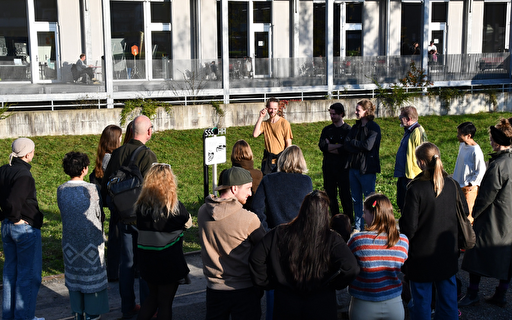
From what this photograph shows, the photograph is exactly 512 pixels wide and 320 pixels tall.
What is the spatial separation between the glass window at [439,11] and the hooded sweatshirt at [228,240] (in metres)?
23.6

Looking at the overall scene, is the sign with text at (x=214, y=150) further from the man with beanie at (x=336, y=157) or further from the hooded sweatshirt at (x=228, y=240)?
the hooded sweatshirt at (x=228, y=240)

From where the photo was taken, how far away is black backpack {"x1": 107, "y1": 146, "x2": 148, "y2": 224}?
5.09 meters

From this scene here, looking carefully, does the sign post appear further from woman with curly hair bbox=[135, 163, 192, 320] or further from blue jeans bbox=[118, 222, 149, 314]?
woman with curly hair bbox=[135, 163, 192, 320]

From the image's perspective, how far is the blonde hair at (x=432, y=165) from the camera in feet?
14.8

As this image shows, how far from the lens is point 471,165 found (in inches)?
250

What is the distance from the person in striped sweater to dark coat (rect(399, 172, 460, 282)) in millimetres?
561

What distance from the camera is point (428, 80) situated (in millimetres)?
19094

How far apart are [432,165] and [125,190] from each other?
282 centimetres

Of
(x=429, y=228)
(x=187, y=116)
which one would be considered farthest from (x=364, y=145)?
(x=187, y=116)

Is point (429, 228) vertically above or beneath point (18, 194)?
beneath

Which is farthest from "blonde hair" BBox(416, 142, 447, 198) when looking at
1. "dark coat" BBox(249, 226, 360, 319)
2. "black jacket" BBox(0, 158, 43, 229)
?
"black jacket" BBox(0, 158, 43, 229)

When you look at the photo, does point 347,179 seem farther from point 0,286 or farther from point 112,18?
point 112,18

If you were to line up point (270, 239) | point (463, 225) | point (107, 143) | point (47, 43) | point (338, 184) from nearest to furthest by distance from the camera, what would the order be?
point (270, 239) → point (463, 225) → point (107, 143) → point (338, 184) → point (47, 43)

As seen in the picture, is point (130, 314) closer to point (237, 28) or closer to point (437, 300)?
point (437, 300)
